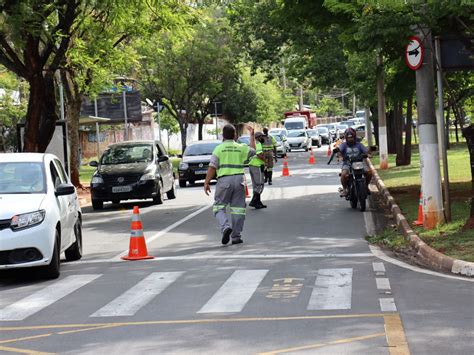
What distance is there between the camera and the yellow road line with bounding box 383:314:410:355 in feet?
23.7

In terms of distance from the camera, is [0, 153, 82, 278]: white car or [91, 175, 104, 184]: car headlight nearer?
[0, 153, 82, 278]: white car

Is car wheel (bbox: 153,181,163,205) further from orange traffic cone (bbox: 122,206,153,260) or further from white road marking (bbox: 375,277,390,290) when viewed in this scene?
white road marking (bbox: 375,277,390,290)

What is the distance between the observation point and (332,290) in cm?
1038

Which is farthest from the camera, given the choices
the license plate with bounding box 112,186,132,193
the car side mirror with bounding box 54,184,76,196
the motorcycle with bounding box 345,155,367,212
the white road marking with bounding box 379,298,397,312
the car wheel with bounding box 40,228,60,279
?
the license plate with bounding box 112,186,132,193

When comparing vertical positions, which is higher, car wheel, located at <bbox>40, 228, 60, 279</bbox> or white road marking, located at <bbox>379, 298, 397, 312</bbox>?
car wheel, located at <bbox>40, 228, 60, 279</bbox>

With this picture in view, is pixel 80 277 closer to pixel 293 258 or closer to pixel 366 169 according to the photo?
pixel 293 258

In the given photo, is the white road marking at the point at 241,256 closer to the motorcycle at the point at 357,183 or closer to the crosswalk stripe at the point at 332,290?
the crosswalk stripe at the point at 332,290

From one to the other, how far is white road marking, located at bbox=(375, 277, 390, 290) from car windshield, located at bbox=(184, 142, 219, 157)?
71.7 feet

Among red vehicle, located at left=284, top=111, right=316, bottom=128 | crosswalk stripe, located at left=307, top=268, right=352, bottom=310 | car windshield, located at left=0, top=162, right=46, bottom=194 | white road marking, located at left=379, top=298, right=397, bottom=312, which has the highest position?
red vehicle, located at left=284, top=111, right=316, bottom=128

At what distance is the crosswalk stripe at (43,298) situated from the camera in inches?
382

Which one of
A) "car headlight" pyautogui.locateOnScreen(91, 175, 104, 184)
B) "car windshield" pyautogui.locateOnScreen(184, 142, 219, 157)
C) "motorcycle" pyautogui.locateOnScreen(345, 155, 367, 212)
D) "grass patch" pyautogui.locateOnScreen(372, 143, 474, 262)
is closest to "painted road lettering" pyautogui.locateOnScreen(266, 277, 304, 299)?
"grass patch" pyautogui.locateOnScreen(372, 143, 474, 262)

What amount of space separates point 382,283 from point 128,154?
15768 millimetres

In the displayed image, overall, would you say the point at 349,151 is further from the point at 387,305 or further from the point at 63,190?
the point at 387,305

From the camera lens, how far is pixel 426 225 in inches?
600
